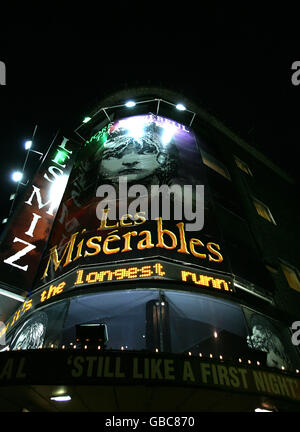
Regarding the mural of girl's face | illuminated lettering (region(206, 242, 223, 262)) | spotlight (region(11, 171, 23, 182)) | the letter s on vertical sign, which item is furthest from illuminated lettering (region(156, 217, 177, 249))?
spotlight (region(11, 171, 23, 182))

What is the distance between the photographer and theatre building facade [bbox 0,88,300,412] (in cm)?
557

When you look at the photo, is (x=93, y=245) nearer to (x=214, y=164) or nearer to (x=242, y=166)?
(x=214, y=164)

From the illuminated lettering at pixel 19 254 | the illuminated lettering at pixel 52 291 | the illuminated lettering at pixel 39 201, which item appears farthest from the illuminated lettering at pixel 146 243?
the illuminated lettering at pixel 39 201

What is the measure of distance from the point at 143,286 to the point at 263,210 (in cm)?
1194

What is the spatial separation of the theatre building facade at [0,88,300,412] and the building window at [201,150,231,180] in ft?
0.49

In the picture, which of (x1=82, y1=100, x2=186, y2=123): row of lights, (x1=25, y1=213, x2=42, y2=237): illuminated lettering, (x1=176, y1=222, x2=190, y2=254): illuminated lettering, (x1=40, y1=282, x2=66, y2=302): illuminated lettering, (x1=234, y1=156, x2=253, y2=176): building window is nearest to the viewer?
(x1=40, y1=282, x2=66, y2=302): illuminated lettering

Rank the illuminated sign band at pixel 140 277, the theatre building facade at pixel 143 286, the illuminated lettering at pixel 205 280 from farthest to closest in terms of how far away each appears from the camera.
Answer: the illuminated lettering at pixel 205 280
the illuminated sign band at pixel 140 277
the theatre building facade at pixel 143 286

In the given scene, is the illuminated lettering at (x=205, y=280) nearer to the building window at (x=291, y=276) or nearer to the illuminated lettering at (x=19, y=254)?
the illuminated lettering at (x=19, y=254)

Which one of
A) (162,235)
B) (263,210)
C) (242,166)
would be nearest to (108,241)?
(162,235)

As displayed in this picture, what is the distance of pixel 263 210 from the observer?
56.7ft

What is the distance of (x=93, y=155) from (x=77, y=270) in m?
7.34

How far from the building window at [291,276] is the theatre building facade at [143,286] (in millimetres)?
75

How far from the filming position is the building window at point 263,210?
16.8 metres

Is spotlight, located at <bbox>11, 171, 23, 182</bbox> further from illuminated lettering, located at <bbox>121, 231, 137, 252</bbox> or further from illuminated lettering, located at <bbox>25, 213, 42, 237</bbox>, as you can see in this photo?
illuminated lettering, located at <bbox>121, 231, 137, 252</bbox>
